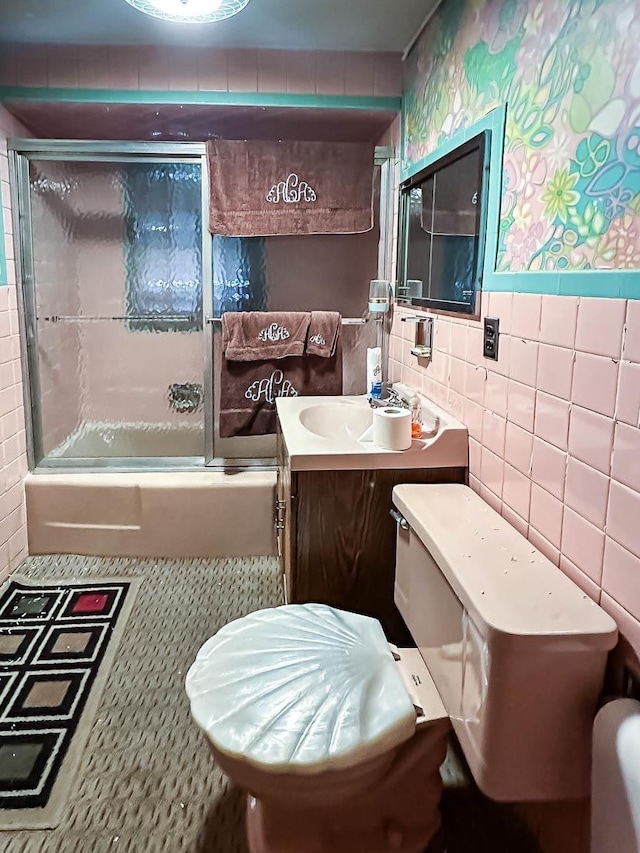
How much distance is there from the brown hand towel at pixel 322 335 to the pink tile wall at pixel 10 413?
1.20m

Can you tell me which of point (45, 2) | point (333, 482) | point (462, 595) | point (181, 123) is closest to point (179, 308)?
point (181, 123)

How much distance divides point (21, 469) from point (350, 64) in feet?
6.94

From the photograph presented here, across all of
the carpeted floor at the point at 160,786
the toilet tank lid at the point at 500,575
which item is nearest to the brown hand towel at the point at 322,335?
the carpeted floor at the point at 160,786

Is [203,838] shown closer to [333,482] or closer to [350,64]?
[333,482]

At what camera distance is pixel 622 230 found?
107 cm

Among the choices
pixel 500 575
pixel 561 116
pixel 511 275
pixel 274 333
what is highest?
pixel 561 116

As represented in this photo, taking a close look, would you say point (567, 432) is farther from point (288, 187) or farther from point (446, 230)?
point (288, 187)

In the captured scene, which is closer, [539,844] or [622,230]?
[622,230]

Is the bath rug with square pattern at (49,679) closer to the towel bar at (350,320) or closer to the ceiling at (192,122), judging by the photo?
the towel bar at (350,320)

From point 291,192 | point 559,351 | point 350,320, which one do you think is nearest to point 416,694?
point 559,351

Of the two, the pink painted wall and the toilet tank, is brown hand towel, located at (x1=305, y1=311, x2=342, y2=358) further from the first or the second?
the toilet tank

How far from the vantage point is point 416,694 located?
136cm

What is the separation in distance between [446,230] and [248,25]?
109 cm

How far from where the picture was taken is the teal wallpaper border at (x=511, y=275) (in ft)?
3.56
